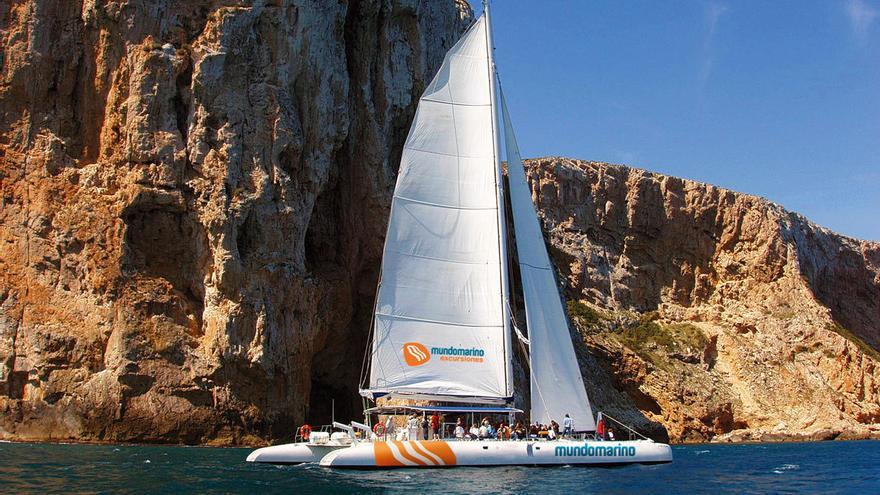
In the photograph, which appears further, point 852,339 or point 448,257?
point 852,339

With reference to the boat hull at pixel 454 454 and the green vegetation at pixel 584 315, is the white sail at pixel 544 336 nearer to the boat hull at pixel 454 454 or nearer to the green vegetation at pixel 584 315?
the boat hull at pixel 454 454

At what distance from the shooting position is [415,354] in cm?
2366

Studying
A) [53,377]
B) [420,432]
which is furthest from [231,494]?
[53,377]

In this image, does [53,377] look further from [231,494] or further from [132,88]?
[231,494]

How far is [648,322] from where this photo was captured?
58219mm

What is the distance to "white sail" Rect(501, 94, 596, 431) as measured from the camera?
23.6m

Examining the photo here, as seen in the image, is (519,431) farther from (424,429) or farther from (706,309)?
(706,309)

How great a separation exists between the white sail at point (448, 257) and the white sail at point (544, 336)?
0.91m

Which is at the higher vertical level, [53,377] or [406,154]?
[406,154]

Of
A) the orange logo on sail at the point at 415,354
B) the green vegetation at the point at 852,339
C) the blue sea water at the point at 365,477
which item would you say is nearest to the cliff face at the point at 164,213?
the blue sea water at the point at 365,477

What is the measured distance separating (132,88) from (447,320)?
19170 mm

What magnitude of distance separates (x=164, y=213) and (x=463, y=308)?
54.6 ft

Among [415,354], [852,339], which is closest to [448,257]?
[415,354]

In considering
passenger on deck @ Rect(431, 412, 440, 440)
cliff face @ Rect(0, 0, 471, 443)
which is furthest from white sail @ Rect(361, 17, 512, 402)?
cliff face @ Rect(0, 0, 471, 443)
